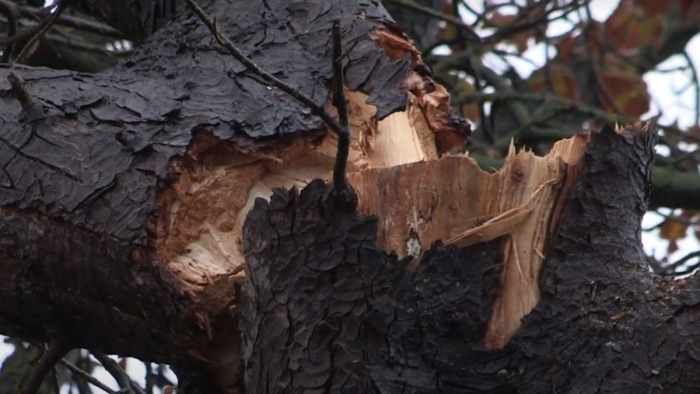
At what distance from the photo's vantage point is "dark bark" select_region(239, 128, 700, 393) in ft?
4.57

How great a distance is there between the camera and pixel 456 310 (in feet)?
4.74

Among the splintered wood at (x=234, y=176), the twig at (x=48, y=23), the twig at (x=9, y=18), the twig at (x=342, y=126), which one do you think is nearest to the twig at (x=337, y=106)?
the twig at (x=342, y=126)

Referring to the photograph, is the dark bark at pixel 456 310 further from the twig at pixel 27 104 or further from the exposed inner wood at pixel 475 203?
the twig at pixel 27 104

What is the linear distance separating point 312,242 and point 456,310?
0.24m

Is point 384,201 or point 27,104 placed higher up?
point 27,104

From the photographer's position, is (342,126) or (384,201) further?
(384,201)

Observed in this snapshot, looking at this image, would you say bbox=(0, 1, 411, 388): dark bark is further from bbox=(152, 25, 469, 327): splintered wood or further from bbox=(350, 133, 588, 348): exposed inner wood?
bbox=(350, 133, 588, 348): exposed inner wood

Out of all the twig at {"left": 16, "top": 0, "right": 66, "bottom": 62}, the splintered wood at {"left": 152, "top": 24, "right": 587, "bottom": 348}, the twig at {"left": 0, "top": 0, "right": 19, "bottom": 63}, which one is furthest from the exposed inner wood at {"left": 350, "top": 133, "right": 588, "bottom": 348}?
the twig at {"left": 0, "top": 0, "right": 19, "bottom": 63}

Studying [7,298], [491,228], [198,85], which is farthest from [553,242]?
[7,298]

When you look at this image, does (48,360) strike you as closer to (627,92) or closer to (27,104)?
(27,104)

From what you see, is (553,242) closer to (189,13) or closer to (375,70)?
(375,70)

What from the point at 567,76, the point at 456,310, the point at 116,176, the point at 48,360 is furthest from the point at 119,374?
the point at 567,76

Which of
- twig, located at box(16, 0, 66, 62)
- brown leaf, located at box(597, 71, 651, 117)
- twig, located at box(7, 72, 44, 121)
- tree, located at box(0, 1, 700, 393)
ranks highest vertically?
brown leaf, located at box(597, 71, 651, 117)

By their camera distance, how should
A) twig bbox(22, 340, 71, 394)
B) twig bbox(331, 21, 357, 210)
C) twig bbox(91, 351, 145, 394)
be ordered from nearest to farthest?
twig bbox(331, 21, 357, 210)
twig bbox(22, 340, 71, 394)
twig bbox(91, 351, 145, 394)
